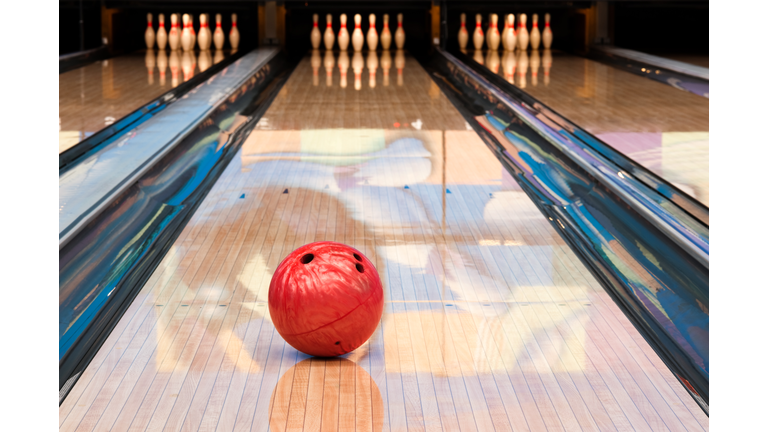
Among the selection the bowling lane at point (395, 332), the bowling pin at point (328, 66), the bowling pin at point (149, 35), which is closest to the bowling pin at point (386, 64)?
the bowling pin at point (328, 66)

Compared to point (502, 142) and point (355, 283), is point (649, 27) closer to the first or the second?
point (502, 142)

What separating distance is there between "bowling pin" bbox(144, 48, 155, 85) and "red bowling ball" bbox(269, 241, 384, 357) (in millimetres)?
3427

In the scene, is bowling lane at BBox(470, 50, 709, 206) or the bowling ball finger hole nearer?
the bowling ball finger hole

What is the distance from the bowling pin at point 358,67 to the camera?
15.5 ft

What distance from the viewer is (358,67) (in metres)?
5.53

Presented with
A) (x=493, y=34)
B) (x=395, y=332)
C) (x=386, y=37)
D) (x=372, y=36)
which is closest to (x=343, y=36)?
(x=372, y=36)

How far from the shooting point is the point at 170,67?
204 inches

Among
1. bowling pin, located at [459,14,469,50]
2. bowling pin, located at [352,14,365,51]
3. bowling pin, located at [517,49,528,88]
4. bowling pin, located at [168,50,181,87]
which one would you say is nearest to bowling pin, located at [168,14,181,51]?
bowling pin, located at [168,50,181,87]

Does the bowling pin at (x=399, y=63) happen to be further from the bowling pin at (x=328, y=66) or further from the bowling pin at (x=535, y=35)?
the bowling pin at (x=535, y=35)

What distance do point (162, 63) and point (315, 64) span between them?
120 cm

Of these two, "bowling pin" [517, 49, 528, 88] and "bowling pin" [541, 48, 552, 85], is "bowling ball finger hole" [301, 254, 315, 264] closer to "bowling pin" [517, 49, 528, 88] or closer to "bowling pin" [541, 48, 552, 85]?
"bowling pin" [517, 49, 528, 88]

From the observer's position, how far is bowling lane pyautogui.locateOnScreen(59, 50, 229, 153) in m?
3.16

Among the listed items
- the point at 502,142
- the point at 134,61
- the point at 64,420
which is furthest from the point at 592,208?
the point at 134,61

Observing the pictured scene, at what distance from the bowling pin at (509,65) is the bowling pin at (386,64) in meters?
0.83
